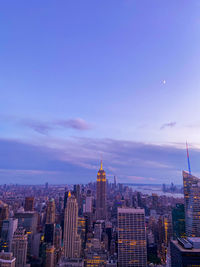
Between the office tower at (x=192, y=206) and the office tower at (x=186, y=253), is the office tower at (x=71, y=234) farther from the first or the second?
the office tower at (x=186, y=253)

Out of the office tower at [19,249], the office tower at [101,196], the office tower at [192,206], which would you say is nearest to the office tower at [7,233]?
the office tower at [19,249]

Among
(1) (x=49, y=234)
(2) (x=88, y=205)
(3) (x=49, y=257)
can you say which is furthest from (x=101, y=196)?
(3) (x=49, y=257)

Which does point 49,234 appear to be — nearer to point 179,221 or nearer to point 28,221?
point 28,221

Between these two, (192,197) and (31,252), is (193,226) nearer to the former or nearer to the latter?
(192,197)

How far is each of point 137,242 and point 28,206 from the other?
1543 inches

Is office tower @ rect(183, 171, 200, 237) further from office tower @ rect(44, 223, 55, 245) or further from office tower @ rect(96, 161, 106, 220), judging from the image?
office tower @ rect(96, 161, 106, 220)

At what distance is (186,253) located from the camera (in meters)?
15.9

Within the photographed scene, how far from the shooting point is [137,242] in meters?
34.4

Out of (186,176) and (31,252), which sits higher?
(186,176)

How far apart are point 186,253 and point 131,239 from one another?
2117 cm

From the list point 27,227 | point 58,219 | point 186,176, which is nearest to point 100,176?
point 58,219


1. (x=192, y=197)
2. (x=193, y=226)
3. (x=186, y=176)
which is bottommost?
(x=193, y=226)

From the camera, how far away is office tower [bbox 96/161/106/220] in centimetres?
7120

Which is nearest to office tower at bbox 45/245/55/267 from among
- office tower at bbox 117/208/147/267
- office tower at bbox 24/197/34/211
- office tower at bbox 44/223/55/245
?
office tower at bbox 44/223/55/245
